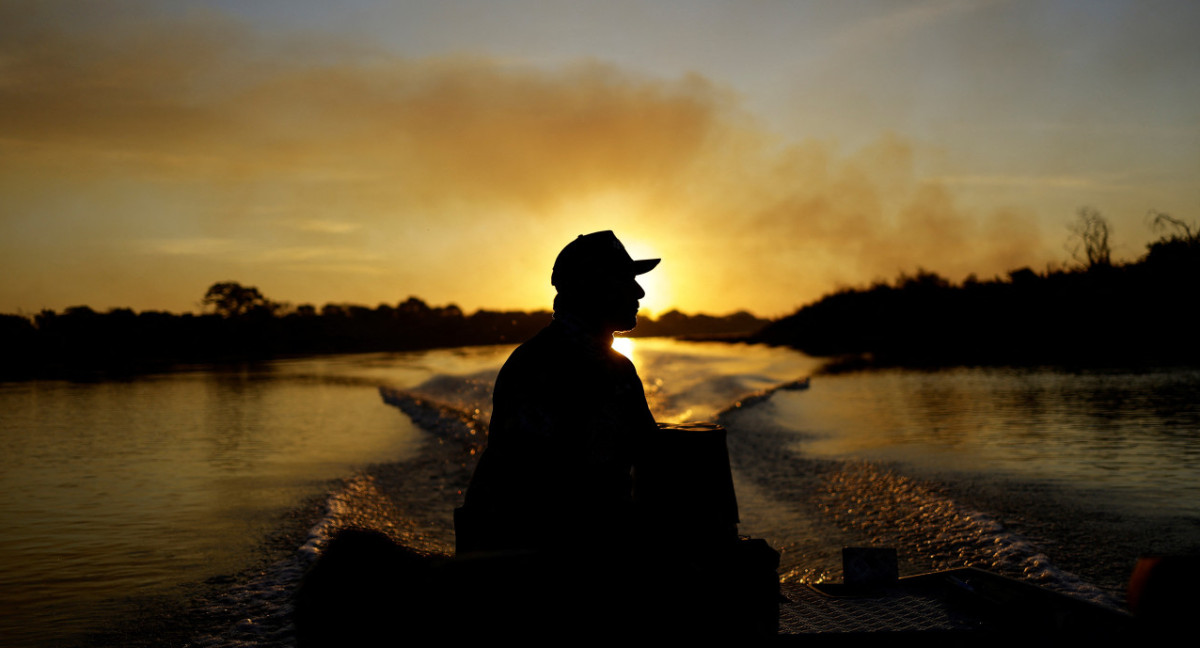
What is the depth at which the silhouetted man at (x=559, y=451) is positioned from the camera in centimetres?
344

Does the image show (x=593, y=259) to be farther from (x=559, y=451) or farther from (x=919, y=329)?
(x=919, y=329)

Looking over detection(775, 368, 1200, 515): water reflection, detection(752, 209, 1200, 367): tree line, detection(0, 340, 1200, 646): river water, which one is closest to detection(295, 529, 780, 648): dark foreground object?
detection(0, 340, 1200, 646): river water

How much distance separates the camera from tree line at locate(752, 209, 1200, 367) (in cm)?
4084

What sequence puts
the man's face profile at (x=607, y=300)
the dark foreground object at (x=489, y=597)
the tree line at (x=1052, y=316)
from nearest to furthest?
the dark foreground object at (x=489, y=597) → the man's face profile at (x=607, y=300) → the tree line at (x=1052, y=316)

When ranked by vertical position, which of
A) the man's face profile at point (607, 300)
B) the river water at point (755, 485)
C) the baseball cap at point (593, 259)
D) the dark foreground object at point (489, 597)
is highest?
the baseball cap at point (593, 259)

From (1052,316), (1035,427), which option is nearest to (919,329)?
(1052,316)

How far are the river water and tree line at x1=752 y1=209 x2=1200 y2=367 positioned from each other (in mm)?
16188

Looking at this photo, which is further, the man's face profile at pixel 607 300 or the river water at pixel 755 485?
the river water at pixel 755 485

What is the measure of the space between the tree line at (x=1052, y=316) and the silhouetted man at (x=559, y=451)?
3505 cm

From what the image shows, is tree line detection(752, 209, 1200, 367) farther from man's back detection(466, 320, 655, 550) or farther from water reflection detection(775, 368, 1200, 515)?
man's back detection(466, 320, 655, 550)

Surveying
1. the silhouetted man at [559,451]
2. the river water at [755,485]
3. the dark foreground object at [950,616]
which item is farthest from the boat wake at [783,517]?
the silhouetted man at [559,451]

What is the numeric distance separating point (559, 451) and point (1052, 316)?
5663cm

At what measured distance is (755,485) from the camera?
12758mm

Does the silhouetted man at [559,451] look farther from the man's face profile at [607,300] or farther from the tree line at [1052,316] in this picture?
the tree line at [1052,316]
